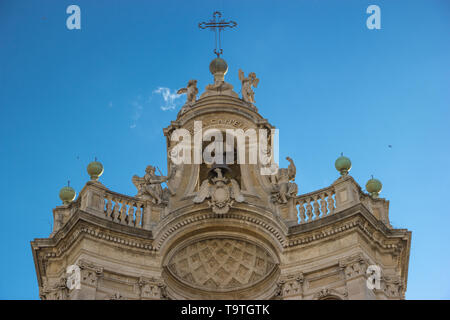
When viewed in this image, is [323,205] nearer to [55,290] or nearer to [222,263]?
[222,263]

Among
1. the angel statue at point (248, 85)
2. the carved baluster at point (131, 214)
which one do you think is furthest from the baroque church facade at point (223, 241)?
the angel statue at point (248, 85)

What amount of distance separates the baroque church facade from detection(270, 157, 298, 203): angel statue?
31 mm

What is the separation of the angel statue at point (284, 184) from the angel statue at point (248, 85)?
130 inches

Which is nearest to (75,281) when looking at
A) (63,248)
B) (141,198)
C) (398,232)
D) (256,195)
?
(63,248)

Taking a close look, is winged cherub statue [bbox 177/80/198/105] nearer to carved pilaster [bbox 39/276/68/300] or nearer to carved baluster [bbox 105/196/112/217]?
carved baluster [bbox 105/196/112/217]

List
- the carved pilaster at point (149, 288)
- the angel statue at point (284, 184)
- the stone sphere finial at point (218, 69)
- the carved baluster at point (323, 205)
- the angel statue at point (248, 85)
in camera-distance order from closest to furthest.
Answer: the carved pilaster at point (149, 288)
the carved baluster at point (323, 205)
the angel statue at point (284, 184)
the angel statue at point (248, 85)
the stone sphere finial at point (218, 69)

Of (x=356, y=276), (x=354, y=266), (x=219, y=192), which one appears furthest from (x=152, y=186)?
(x=356, y=276)

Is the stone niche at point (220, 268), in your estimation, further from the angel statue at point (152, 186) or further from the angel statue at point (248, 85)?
the angel statue at point (248, 85)

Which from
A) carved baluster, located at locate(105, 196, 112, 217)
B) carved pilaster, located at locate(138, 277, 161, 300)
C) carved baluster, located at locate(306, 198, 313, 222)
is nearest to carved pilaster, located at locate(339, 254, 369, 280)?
carved baluster, located at locate(306, 198, 313, 222)

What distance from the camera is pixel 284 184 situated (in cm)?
2598

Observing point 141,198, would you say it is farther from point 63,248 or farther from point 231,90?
point 231,90

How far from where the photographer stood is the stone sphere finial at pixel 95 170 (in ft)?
83.9

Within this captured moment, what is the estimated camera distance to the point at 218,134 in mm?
27859
